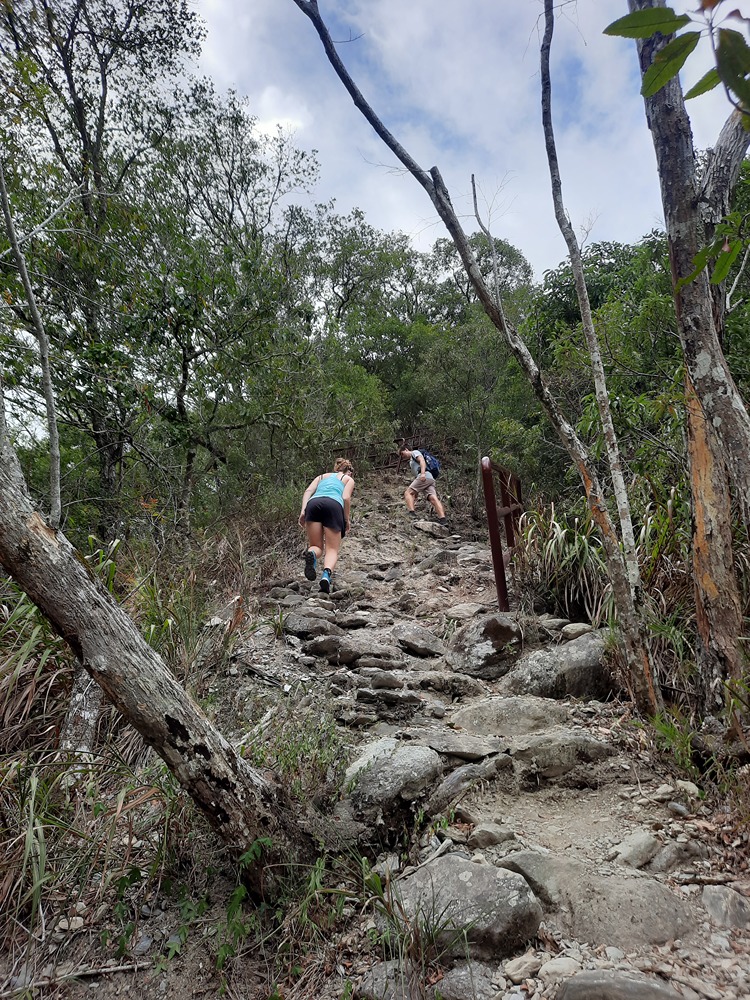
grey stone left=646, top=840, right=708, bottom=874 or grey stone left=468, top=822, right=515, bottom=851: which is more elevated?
grey stone left=468, top=822, right=515, bottom=851

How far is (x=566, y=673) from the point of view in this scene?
3820 mm

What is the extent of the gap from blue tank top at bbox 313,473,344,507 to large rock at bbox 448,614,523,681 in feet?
7.21

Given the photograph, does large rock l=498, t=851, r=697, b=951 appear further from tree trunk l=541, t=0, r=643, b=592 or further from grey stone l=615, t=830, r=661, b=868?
tree trunk l=541, t=0, r=643, b=592

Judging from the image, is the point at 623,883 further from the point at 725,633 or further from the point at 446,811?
the point at 725,633

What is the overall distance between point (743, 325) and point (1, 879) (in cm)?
639

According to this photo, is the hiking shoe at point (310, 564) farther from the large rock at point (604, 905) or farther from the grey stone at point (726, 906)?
the grey stone at point (726, 906)

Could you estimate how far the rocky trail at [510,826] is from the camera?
1923 millimetres

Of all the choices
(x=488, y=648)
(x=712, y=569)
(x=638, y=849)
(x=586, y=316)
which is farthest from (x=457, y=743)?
(x=586, y=316)

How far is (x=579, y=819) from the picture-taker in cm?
270

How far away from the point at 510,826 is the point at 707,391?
91.6 inches

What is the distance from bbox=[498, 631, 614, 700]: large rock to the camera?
377cm

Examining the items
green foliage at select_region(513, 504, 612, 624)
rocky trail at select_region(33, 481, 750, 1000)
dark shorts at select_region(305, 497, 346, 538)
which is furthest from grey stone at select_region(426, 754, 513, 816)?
dark shorts at select_region(305, 497, 346, 538)

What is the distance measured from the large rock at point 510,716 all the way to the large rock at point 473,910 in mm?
1263

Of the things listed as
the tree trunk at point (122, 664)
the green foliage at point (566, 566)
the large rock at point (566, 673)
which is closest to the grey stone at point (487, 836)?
the tree trunk at point (122, 664)
